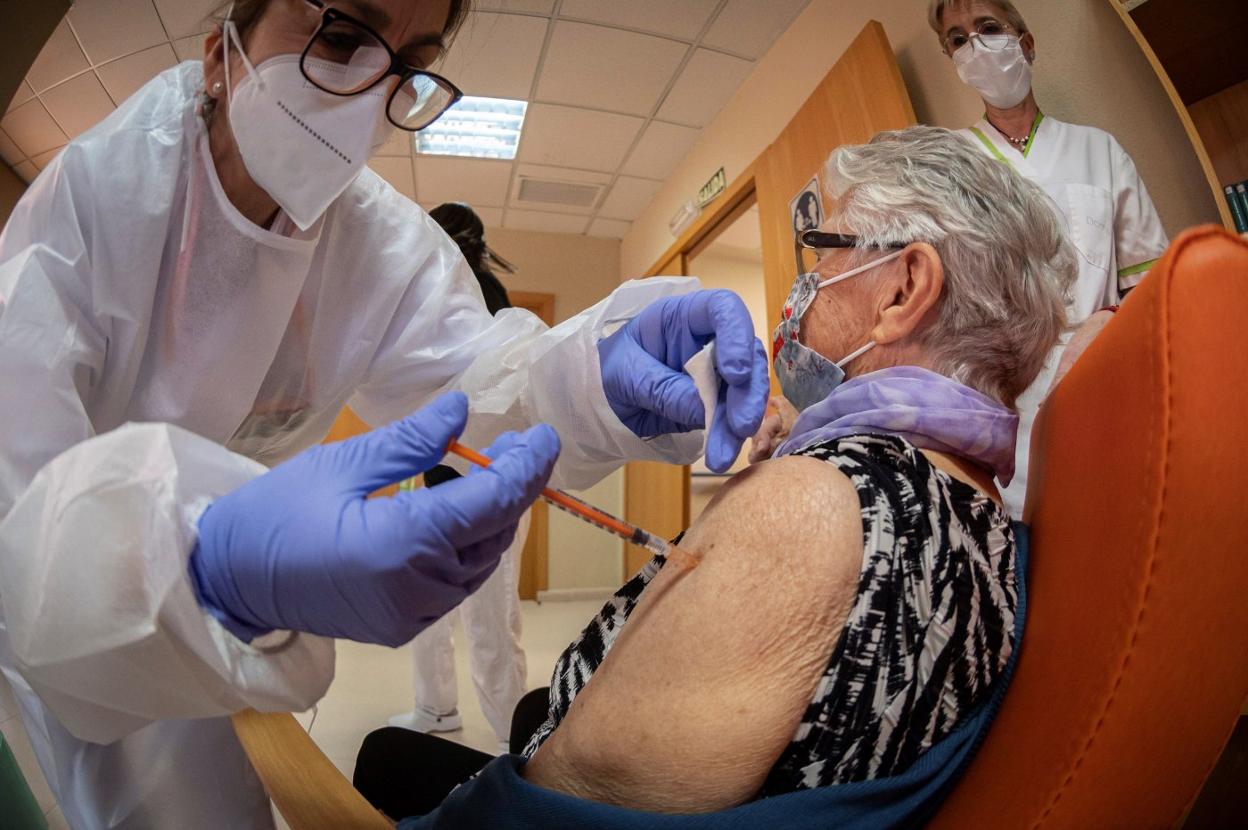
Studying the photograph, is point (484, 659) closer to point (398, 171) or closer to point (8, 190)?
point (8, 190)

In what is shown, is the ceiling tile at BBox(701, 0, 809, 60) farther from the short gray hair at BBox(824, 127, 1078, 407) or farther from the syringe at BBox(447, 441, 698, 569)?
the syringe at BBox(447, 441, 698, 569)

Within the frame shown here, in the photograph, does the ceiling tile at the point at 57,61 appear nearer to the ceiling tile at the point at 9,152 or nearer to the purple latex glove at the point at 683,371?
the ceiling tile at the point at 9,152

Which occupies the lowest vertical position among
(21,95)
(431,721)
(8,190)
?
(431,721)

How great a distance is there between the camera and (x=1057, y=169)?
1.36 meters

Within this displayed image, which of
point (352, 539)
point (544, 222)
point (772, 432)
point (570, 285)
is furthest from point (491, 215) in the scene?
point (352, 539)

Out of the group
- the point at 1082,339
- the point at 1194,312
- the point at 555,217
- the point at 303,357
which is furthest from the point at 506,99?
the point at 1194,312

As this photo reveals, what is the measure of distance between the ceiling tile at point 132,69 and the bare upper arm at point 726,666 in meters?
1.22

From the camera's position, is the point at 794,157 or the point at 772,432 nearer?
the point at 772,432

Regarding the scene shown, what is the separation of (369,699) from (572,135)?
233cm

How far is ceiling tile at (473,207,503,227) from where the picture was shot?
127 inches

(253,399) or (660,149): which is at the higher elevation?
(660,149)

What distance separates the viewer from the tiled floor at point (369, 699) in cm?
65

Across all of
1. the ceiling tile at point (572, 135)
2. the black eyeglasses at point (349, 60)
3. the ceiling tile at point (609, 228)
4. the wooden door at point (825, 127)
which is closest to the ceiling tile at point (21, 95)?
the black eyeglasses at point (349, 60)

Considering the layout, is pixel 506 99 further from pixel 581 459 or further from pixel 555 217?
pixel 581 459
